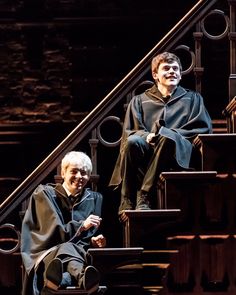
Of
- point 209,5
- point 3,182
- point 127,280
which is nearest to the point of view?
point 127,280

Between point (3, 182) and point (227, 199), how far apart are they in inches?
116

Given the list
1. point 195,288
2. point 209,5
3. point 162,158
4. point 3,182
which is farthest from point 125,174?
point 3,182

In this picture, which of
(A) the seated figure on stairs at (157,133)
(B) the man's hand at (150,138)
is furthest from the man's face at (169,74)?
(B) the man's hand at (150,138)

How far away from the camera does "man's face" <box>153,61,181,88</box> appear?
8.90 metres

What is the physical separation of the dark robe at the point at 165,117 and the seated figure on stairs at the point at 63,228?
33 centimetres

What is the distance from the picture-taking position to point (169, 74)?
351 inches

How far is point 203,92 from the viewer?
37.0 feet

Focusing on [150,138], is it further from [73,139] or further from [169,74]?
[73,139]

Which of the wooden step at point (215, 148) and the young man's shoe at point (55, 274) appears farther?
the wooden step at point (215, 148)

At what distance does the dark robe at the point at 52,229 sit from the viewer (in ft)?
27.5

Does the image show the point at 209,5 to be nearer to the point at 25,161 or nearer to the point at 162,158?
the point at 162,158

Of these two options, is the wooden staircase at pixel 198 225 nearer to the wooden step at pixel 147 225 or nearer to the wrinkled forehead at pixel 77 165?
the wooden step at pixel 147 225

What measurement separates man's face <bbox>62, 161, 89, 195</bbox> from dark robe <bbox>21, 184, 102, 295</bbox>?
0.26ft

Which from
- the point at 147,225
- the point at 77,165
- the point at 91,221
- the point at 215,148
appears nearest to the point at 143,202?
the point at 147,225
